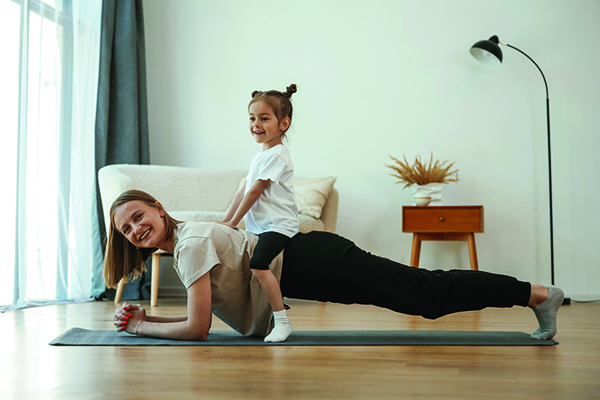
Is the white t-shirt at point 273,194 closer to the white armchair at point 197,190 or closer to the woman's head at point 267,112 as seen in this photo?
the woman's head at point 267,112

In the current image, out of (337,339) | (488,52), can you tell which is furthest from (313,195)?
(337,339)

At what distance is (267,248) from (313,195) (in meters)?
1.64

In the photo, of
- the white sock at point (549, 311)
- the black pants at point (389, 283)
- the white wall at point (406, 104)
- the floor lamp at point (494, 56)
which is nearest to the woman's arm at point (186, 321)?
the black pants at point (389, 283)

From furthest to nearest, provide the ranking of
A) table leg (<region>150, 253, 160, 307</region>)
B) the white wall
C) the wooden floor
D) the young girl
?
1. the white wall
2. table leg (<region>150, 253, 160, 307</region>)
3. the young girl
4. the wooden floor

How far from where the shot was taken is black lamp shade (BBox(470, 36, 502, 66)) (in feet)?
10.7

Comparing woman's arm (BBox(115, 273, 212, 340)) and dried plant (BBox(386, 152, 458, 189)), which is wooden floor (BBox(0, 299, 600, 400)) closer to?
woman's arm (BBox(115, 273, 212, 340))

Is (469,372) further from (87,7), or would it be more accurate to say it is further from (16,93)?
(87,7)

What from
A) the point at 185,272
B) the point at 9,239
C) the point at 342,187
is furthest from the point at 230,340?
the point at 342,187

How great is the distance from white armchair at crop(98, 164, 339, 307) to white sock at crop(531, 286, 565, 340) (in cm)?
158

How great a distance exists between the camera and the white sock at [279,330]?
1.54 m

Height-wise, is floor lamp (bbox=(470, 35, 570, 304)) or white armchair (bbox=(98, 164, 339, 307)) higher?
floor lamp (bbox=(470, 35, 570, 304))

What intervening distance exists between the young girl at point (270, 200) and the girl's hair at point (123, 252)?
0.26 metres

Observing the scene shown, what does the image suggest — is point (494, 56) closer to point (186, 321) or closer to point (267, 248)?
point (267, 248)

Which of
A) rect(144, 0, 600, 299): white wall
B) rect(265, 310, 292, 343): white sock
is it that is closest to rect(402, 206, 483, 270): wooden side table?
rect(144, 0, 600, 299): white wall
